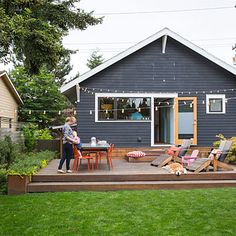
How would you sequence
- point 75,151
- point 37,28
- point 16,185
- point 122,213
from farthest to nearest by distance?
point 37,28, point 75,151, point 16,185, point 122,213

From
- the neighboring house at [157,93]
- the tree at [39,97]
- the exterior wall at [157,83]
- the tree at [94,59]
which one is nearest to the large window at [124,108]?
the neighboring house at [157,93]

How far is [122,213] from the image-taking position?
5.31m

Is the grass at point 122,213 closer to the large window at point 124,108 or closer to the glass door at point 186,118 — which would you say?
the glass door at point 186,118

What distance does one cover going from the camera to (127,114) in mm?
12078

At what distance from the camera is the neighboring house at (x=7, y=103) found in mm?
18094

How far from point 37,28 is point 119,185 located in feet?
19.8

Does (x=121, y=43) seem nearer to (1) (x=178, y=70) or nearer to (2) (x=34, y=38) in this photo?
(1) (x=178, y=70)

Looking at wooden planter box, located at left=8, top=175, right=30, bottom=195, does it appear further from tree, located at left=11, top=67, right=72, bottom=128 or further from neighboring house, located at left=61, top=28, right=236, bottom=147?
tree, located at left=11, top=67, right=72, bottom=128

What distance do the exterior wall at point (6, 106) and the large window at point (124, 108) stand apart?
27.8ft

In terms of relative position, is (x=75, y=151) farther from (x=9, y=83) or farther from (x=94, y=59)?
(x=94, y=59)

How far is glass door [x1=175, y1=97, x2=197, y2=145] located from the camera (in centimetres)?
1210

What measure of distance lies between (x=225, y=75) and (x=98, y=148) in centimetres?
697

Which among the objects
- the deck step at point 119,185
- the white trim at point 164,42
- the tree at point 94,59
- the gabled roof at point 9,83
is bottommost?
the deck step at point 119,185

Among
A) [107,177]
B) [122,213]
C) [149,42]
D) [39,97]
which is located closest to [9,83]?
[39,97]
